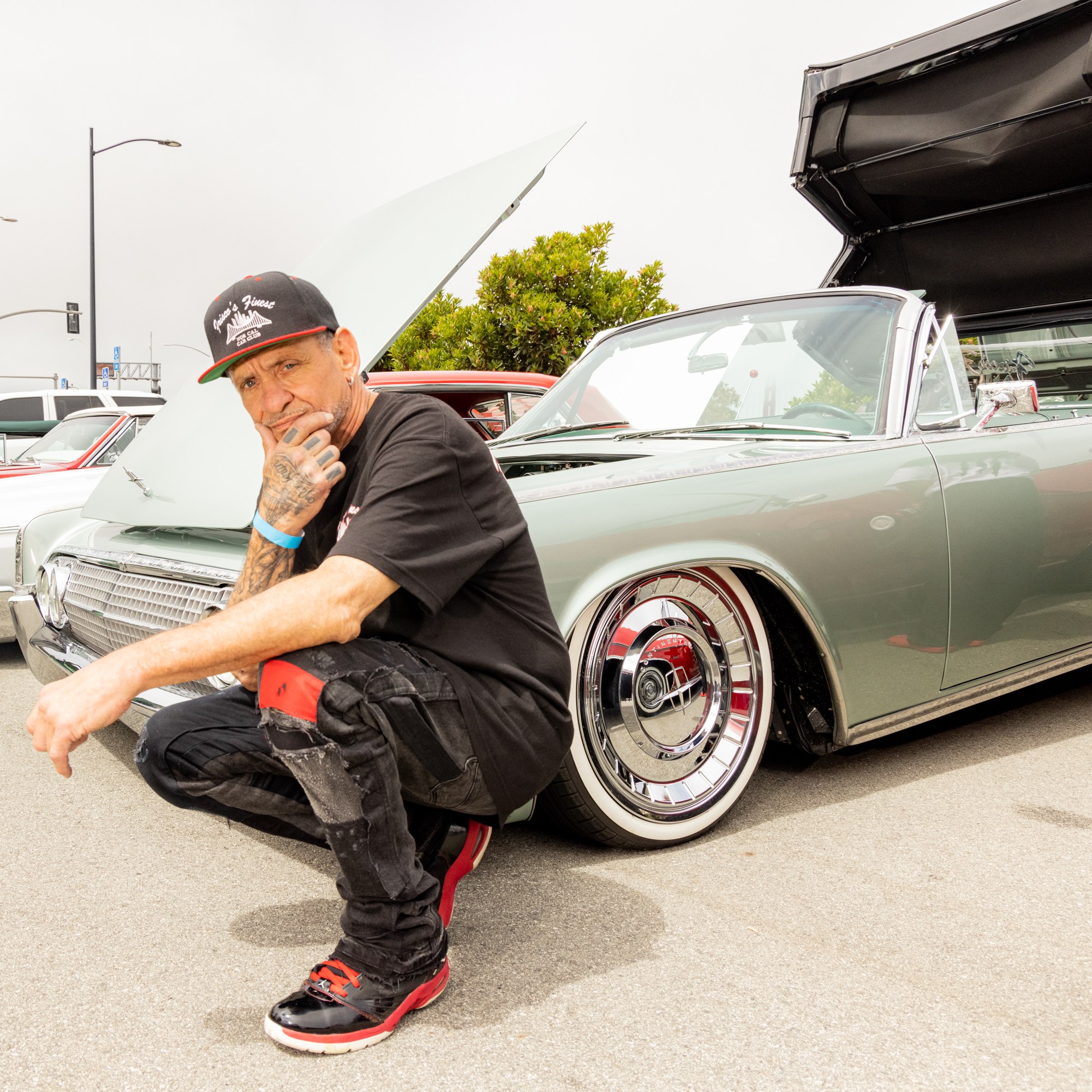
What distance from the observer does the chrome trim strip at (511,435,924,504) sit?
8.25 ft

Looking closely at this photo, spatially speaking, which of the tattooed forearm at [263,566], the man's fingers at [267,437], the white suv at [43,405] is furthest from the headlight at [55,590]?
the white suv at [43,405]

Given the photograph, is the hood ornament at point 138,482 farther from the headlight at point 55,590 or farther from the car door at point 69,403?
the car door at point 69,403

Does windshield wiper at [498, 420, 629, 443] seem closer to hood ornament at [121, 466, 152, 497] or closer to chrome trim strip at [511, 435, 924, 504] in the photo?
chrome trim strip at [511, 435, 924, 504]

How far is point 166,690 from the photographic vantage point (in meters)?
2.81

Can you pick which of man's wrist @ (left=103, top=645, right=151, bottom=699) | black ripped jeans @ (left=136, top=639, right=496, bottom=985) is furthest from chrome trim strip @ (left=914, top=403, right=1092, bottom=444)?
man's wrist @ (left=103, top=645, right=151, bottom=699)

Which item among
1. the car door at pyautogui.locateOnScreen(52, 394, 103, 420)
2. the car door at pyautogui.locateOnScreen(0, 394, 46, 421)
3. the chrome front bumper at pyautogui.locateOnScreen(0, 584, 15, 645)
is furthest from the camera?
the car door at pyautogui.locateOnScreen(0, 394, 46, 421)

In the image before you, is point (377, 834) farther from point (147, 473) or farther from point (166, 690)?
point (147, 473)

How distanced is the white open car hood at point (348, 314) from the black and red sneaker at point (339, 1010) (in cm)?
126

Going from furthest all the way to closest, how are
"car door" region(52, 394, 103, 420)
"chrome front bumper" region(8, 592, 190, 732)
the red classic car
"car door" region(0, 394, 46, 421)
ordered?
"car door" region(0, 394, 46, 421)
"car door" region(52, 394, 103, 420)
the red classic car
"chrome front bumper" region(8, 592, 190, 732)

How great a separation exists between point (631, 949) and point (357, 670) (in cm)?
88

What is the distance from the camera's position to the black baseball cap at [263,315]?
2025 mm

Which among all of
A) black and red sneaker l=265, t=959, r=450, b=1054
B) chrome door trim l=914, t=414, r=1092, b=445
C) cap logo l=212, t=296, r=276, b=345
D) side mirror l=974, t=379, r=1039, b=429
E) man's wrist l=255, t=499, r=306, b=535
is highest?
cap logo l=212, t=296, r=276, b=345

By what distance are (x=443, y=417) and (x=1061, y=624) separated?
2.39 metres

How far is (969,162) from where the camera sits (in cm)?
476
